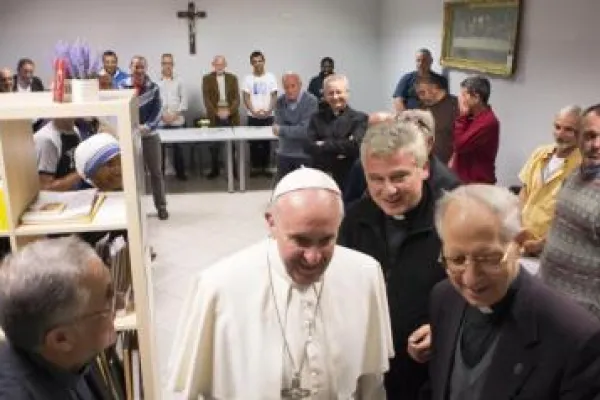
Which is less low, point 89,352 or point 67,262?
point 67,262

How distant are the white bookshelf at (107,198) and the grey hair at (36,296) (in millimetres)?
926

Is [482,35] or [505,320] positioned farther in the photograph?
[482,35]

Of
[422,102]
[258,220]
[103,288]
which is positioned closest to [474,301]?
[103,288]

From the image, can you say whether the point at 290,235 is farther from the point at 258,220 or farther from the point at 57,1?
the point at 57,1

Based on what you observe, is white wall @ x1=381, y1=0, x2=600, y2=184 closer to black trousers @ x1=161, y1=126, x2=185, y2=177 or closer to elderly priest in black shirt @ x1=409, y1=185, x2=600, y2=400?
elderly priest in black shirt @ x1=409, y1=185, x2=600, y2=400

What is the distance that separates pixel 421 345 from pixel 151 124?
4.90 meters

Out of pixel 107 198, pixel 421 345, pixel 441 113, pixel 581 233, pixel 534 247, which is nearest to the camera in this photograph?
pixel 421 345

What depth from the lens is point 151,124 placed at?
20.1ft

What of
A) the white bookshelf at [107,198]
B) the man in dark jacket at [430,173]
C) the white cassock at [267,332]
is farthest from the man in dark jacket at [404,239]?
the white bookshelf at [107,198]

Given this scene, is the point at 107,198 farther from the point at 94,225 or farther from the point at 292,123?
the point at 292,123

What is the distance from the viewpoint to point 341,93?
4711 mm

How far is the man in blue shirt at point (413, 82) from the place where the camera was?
657 centimetres

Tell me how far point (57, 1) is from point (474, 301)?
344 inches

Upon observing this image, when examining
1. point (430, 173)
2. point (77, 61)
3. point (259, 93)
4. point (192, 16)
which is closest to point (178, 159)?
point (259, 93)
